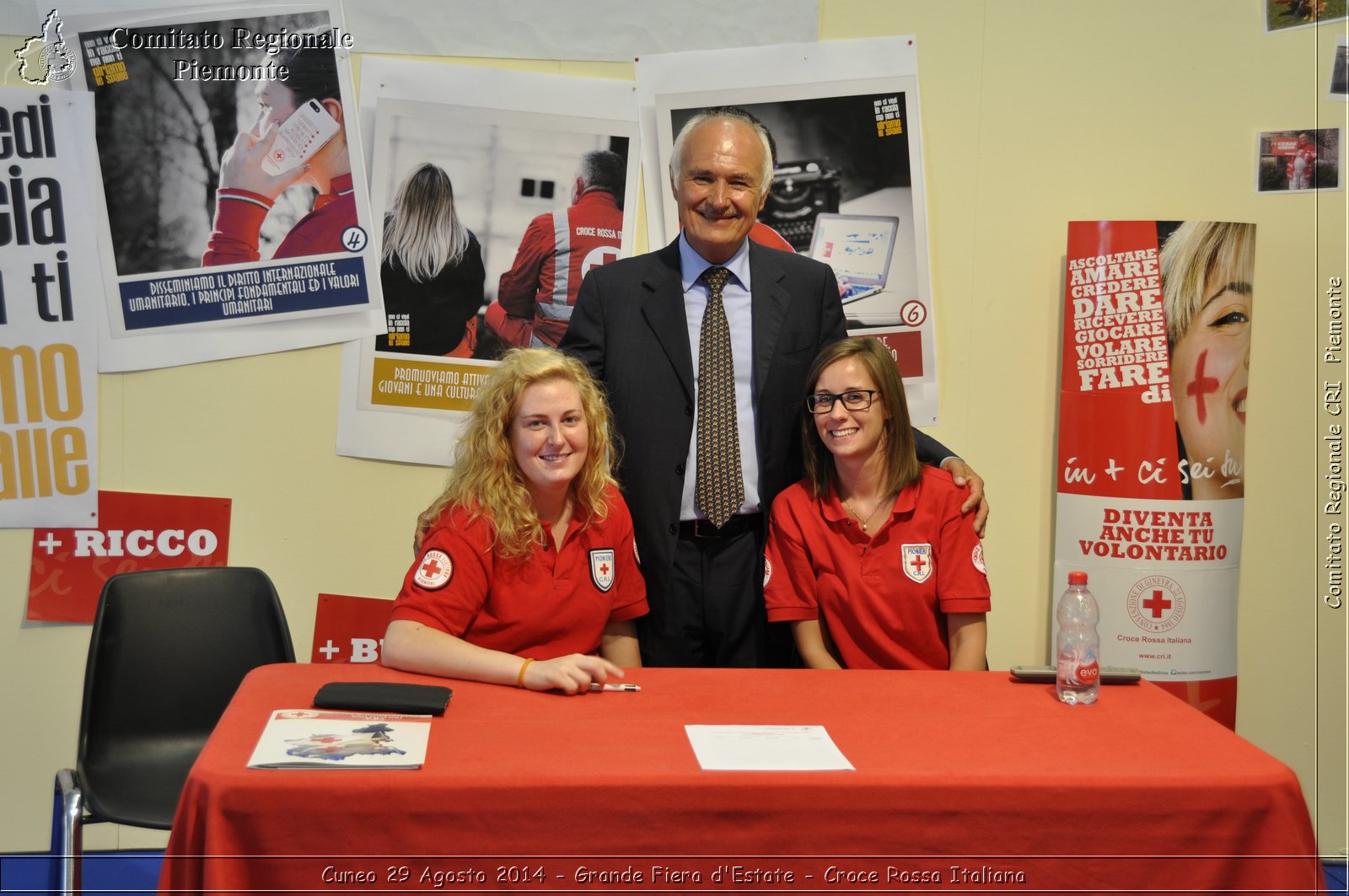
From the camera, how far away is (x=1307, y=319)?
3.32 m

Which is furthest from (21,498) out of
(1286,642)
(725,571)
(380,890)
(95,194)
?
(1286,642)

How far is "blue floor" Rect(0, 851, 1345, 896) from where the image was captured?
9.34 ft

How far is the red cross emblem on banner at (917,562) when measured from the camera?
2.21 meters

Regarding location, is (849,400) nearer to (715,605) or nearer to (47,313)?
(715,605)

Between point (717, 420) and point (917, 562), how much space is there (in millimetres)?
532

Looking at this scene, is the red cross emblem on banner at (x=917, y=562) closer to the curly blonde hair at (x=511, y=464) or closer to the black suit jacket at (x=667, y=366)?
the black suit jacket at (x=667, y=366)

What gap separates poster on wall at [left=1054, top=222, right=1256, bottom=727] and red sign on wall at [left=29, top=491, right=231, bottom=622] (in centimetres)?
251

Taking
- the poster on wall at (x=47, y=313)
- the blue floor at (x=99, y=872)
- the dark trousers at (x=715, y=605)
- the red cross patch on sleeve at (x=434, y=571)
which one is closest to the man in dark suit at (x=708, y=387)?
the dark trousers at (x=715, y=605)

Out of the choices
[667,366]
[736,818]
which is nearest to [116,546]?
[667,366]

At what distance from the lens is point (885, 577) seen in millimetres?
2201

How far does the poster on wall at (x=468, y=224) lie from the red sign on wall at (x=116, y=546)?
18.3 inches

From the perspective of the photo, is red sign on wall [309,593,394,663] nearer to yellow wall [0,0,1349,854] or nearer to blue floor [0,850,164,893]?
yellow wall [0,0,1349,854]

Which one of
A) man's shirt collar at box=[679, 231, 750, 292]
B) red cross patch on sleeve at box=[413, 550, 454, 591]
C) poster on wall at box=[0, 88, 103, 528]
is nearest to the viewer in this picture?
red cross patch on sleeve at box=[413, 550, 454, 591]

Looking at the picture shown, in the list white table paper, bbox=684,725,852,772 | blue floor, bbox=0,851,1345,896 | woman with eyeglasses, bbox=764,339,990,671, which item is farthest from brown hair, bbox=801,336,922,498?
blue floor, bbox=0,851,1345,896
